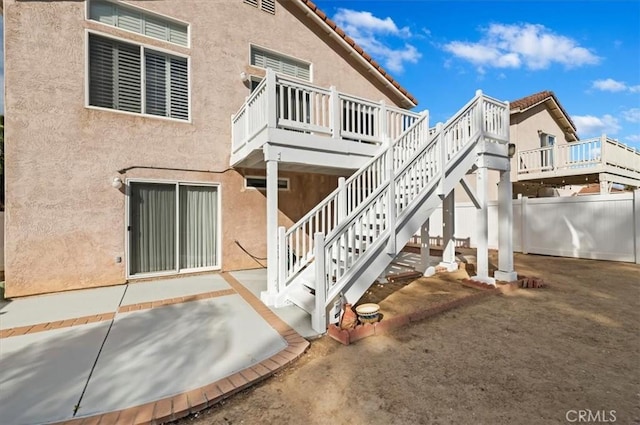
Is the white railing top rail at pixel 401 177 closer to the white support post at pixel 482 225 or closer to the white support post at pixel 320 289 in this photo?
the white support post at pixel 320 289

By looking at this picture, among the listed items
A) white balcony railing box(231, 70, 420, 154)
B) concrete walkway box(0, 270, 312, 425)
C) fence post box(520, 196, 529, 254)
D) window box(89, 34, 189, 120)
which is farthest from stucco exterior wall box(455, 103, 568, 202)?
concrete walkway box(0, 270, 312, 425)

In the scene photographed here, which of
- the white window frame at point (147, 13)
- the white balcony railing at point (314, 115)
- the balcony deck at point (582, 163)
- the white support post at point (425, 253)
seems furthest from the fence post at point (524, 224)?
the white window frame at point (147, 13)

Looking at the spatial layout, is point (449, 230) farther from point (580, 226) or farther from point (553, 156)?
point (553, 156)

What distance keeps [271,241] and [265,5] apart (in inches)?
255

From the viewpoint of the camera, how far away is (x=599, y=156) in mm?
10797

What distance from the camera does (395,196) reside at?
14.5 ft

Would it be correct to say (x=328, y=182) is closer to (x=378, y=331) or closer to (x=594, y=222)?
(x=378, y=331)

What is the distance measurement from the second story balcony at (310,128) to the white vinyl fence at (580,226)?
268 inches

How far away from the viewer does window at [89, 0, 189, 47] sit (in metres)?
5.65

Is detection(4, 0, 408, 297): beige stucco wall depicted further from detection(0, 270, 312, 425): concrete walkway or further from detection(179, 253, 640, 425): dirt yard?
detection(179, 253, 640, 425): dirt yard

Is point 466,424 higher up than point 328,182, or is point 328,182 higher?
point 328,182

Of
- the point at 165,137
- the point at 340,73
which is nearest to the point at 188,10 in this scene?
the point at 165,137

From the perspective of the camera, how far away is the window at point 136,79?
560cm

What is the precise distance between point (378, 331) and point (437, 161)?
3119 millimetres
